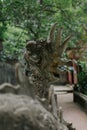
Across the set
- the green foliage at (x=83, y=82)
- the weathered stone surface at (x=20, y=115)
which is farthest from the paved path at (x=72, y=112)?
the weathered stone surface at (x=20, y=115)

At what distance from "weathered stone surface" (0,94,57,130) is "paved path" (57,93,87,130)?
346 cm

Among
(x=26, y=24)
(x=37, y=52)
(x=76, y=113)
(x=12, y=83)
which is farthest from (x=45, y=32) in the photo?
(x=12, y=83)

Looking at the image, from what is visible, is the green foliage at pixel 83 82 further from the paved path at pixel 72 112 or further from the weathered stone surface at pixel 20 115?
the weathered stone surface at pixel 20 115

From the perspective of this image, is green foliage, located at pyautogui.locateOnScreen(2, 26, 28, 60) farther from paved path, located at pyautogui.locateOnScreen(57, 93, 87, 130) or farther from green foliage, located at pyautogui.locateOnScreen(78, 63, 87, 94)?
green foliage, located at pyautogui.locateOnScreen(78, 63, 87, 94)

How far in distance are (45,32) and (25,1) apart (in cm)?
71

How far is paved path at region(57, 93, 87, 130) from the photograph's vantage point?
416 cm

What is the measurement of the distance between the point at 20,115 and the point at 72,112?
182 inches

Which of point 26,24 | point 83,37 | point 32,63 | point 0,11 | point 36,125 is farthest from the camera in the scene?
point 83,37

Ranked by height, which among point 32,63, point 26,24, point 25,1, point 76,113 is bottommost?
point 76,113

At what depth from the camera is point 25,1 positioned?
3918mm

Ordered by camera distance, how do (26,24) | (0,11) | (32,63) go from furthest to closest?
1. (26,24)
2. (0,11)
3. (32,63)

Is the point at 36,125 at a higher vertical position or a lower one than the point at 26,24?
lower

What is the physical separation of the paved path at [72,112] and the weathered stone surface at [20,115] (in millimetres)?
3463

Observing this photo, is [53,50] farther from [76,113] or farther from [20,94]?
[76,113]
